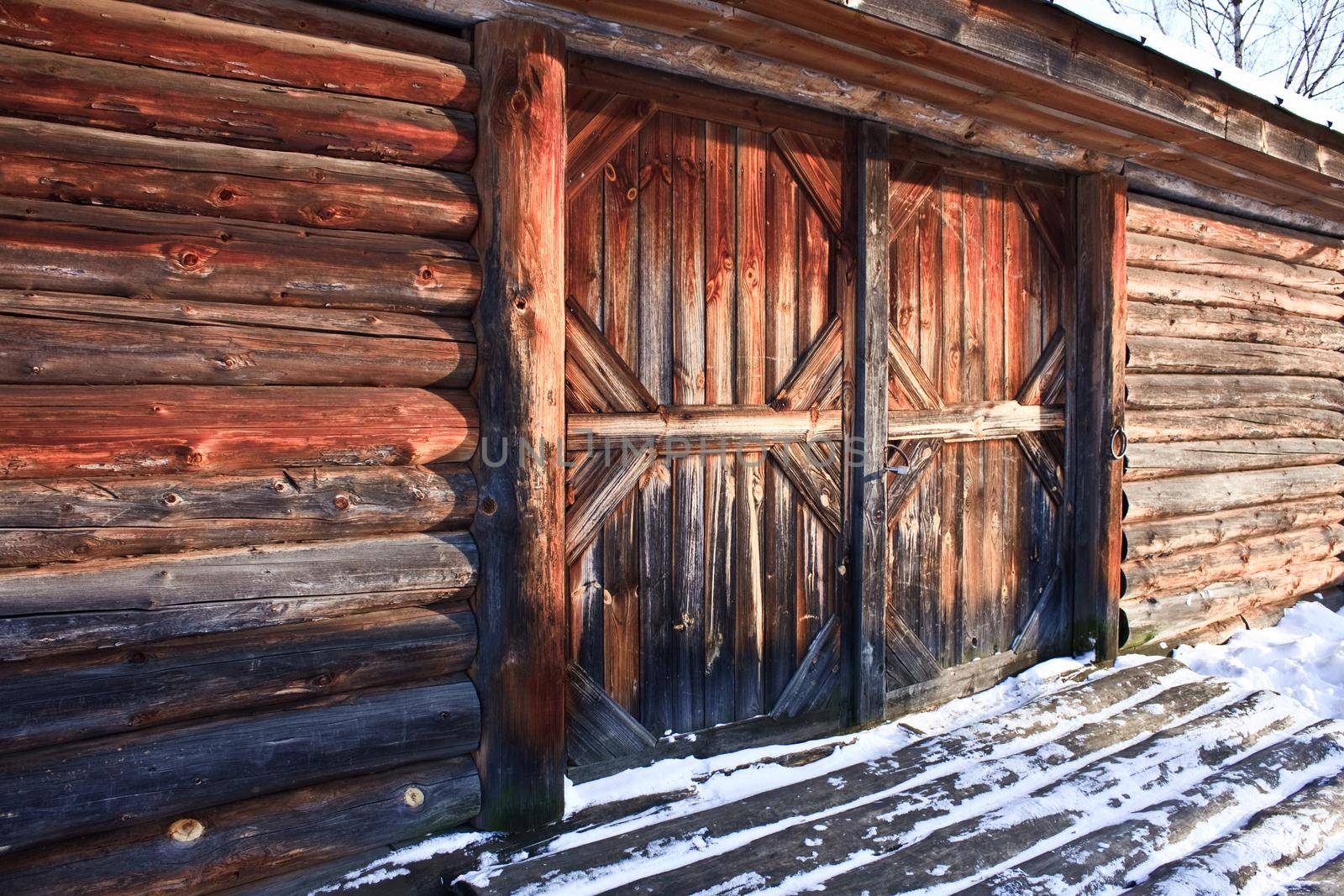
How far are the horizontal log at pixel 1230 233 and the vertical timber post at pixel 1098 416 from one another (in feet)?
1.19

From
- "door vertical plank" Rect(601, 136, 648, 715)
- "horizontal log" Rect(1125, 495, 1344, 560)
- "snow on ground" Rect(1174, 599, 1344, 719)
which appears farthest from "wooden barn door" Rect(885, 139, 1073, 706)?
"door vertical plank" Rect(601, 136, 648, 715)

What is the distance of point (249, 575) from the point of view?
243 cm

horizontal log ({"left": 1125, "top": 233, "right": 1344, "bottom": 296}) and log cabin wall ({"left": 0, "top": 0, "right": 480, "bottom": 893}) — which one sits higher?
horizontal log ({"left": 1125, "top": 233, "right": 1344, "bottom": 296})

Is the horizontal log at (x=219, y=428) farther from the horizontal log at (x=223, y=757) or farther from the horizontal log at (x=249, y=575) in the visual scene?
the horizontal log at (x=223, y=757)

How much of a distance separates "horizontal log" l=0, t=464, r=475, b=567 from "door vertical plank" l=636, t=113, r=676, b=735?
875mm

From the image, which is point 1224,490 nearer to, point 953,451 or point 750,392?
point 953,451

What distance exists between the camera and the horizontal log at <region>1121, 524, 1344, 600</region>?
5.33m

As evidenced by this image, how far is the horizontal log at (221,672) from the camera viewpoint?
219 centimetres

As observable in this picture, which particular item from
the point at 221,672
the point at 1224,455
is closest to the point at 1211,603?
the point at 1224,455

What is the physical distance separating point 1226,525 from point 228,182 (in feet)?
20.0

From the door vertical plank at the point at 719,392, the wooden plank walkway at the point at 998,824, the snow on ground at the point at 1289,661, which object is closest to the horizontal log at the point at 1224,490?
the snow on ground at the point at 1289,661

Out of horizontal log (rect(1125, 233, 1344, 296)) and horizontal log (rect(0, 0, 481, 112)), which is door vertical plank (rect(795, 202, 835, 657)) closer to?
horizontal log (rect(0, 0, 481, 112))

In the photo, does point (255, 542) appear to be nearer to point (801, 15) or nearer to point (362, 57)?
point (362, 57)

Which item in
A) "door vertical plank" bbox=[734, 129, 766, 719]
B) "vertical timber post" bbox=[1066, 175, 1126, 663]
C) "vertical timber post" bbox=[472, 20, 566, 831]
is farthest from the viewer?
"vertical timber post" bbox=[1066, 175, 1126, 663]
